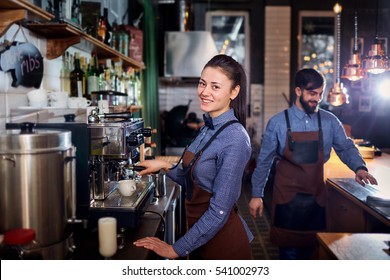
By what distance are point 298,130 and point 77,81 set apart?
1.02 metres

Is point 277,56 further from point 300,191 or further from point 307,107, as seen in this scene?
point 300,191

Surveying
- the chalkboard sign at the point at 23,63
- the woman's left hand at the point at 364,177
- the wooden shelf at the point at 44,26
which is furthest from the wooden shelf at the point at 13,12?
the woman's left hand at the point at 364,177

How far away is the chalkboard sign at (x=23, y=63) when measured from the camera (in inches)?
53.1

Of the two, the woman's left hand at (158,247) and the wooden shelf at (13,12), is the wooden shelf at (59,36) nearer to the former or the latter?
the wooden shelf at (13,12)

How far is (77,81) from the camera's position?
191cm

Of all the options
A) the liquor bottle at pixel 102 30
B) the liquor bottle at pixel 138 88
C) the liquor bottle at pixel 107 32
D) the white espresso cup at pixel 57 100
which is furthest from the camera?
the liquor bottle at pixel 138 88

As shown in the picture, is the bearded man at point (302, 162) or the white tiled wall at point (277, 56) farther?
the white tiled wall at point (277, 56)

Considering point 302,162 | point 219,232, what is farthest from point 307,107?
point 219,232

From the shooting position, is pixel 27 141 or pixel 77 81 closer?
pixel 27 141

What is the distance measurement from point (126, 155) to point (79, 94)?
0.75 metres

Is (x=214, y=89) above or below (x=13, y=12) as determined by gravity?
below

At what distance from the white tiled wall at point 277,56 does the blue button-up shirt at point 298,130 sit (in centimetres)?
259

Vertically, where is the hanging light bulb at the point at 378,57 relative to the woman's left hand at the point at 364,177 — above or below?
above
